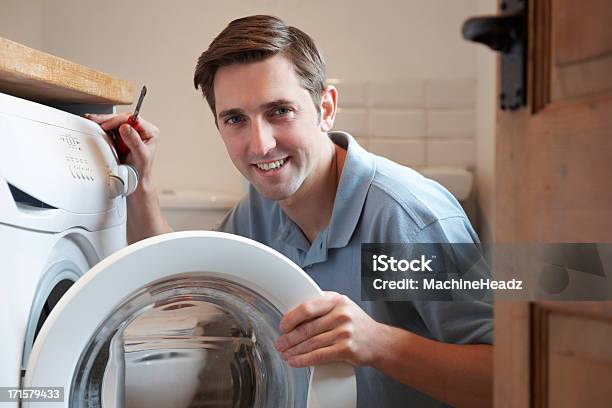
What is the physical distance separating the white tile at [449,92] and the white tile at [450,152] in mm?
152

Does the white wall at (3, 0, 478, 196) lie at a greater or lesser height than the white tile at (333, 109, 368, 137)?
greater

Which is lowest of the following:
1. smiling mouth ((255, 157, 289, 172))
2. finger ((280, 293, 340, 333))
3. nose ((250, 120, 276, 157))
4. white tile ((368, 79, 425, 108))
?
finger ((280, 293, 340, 333))

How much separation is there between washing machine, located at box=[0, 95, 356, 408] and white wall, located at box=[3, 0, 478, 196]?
209 centimetres

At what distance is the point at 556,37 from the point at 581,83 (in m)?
0.06

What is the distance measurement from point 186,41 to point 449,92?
1158mm

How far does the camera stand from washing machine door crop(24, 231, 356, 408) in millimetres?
1009

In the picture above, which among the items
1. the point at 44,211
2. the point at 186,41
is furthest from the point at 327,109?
the point at 186,41

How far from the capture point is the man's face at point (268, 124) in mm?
1475

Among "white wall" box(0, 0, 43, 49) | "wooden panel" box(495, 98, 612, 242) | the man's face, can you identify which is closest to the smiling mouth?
the man's face

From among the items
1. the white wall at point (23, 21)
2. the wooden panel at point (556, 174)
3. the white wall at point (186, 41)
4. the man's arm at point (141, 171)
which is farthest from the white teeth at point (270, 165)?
the white wall at point (23, 21)

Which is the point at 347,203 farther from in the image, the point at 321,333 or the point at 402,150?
the point at 402,150

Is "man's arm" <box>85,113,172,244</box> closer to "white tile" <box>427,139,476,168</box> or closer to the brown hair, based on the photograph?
the brown hair

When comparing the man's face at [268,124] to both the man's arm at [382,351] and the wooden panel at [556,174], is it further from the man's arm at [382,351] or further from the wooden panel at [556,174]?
the wooden panel at [556,174]

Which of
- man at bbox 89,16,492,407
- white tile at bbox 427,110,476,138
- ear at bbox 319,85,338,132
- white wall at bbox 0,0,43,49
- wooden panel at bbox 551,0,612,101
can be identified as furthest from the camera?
white wall at bbox 0,0,43,49
